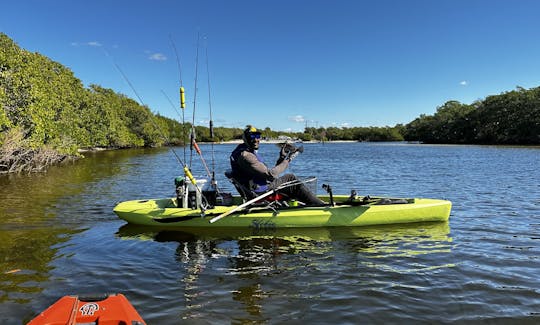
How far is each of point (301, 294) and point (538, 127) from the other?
96.0 m

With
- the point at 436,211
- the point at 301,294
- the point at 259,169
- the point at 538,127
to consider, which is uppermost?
the point at 538,127

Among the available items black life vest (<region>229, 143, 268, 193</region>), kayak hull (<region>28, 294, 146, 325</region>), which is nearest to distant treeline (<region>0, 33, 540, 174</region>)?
black life vest (<region>229, 143, 268, 193</region>)

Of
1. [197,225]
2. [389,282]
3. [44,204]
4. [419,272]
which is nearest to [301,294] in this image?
[389,282]

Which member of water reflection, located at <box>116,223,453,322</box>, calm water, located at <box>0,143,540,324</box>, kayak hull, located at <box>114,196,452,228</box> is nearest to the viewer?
calm water, located at <box>0,143,540,324</box>

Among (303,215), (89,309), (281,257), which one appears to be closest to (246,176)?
(303,215)

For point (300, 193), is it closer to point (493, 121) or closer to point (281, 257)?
point (281, 257)

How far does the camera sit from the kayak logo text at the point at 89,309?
11.8 feet

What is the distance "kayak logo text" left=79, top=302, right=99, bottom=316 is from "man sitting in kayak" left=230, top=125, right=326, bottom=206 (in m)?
5.03

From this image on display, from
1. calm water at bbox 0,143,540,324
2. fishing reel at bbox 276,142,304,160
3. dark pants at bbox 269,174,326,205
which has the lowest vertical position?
calm water at bbox 0,143,540,324

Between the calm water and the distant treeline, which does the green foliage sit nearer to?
the distant treeline

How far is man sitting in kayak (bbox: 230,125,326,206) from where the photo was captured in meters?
8.38

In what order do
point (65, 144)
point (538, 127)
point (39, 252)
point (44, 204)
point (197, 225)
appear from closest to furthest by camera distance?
point (39, 252), point (197, 225), point (44, 204), point (65, 144), point (538, 127)

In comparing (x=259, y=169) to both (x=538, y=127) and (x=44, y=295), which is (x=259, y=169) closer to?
(x=44, y=295)

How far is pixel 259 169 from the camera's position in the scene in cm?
836
